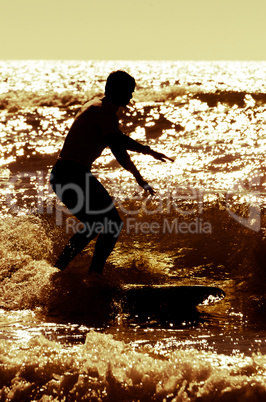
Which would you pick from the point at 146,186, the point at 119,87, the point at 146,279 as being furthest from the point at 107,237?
the point at 146,279

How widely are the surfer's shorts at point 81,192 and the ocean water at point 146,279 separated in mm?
1006

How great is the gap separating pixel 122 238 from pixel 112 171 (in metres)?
5.37

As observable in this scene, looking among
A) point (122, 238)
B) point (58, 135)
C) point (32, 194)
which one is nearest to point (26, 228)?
point (122, 238)

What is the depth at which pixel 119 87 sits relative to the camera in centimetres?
538

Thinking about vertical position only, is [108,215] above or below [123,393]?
above

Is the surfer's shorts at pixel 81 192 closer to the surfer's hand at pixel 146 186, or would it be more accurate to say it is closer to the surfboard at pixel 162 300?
the surfer's hand at pixel 146 186

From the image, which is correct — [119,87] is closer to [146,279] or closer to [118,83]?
[118,83]

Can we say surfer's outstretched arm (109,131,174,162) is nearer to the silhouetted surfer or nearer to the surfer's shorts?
the silhouetted surfer

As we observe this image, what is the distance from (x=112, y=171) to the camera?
14531 millimetres

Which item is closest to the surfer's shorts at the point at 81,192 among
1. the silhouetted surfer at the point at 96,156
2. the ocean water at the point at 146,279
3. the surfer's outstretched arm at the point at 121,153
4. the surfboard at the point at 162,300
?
the silhouetted surfer at the point at 96,156

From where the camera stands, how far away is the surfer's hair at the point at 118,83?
532cm

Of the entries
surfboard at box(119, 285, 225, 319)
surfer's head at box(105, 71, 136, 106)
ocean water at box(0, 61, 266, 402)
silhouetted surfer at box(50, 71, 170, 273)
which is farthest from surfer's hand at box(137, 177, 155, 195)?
ocean water at box(0, 61, 266, 402)

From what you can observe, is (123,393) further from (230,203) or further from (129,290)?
(230,203)

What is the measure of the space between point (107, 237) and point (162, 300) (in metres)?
0.87
